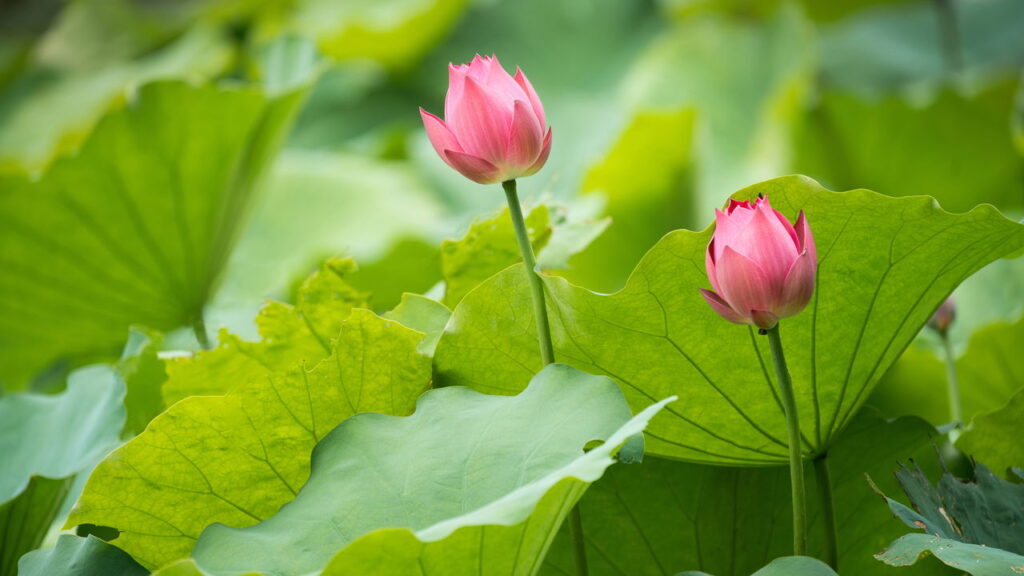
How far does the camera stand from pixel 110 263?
0.97 metres

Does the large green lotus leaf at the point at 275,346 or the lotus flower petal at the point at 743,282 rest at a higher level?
the lotus flower petal at the point at 743,282

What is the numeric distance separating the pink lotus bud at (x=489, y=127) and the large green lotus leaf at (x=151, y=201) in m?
0.54

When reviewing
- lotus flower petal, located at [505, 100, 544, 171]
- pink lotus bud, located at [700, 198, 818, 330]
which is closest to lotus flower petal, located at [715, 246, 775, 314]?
pink lotus bud, located at [700, 198, 818, 330]

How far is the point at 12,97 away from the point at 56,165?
6.61ft

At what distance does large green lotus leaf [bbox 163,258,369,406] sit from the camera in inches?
22.1

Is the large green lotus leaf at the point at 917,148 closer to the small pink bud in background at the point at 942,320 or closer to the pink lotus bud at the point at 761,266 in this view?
the small pink bud in background at the point at 942,320

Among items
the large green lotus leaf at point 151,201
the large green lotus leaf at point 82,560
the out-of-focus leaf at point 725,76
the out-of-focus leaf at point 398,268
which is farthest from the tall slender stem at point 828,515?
the out-of-focus leaf at point 725,76

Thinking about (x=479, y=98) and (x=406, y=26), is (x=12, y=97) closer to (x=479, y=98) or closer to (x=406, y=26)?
(x=406, y=26)

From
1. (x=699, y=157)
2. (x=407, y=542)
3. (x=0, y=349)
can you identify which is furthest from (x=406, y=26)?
(x=407, y=542)

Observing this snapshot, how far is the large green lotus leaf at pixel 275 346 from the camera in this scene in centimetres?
56

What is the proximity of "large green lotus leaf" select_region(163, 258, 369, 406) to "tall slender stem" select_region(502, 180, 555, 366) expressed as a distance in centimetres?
14

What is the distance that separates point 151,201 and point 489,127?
0.60 meters

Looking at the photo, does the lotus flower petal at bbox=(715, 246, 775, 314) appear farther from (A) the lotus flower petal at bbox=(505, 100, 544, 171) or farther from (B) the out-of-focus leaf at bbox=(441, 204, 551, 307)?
(B) the out-of-focus leaf at bbox=(441, 204, 551, 307)

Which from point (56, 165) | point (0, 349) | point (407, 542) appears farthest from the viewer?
point (0, 349)
